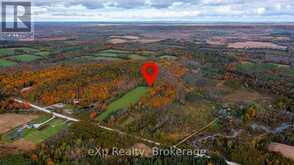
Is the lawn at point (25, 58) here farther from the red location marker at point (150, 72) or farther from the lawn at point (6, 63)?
the red location marker at point (150, 72)

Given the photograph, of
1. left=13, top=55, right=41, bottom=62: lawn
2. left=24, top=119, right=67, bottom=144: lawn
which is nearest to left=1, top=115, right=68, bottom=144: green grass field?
left=24, top=119, right=67, bottom=144: lawn

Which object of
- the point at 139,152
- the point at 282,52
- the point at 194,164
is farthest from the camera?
the point at 282,52

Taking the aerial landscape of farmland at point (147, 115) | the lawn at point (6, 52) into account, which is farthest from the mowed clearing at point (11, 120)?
the lawn at point (6, 52)

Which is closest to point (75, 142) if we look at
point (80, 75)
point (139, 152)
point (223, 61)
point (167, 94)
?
point (139, 152)

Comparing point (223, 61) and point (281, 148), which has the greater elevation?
point (223, 61)

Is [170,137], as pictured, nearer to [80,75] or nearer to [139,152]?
[139,152]

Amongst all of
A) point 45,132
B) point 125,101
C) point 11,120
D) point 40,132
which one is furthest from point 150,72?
point 40,132

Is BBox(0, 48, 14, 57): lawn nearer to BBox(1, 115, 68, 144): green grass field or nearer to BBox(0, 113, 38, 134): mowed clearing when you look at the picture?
BBox(0, 113, 38, 134): mowed clearing
